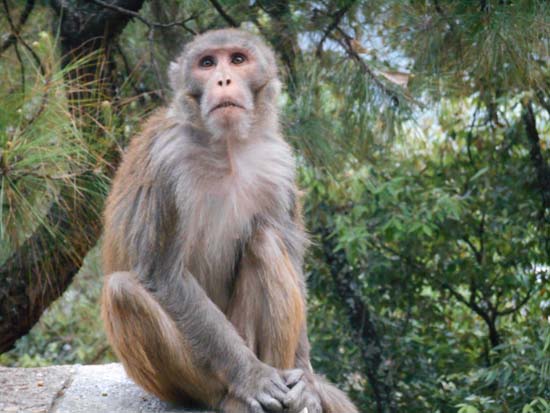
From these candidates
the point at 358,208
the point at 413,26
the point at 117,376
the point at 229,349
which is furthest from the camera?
the point at 358,208

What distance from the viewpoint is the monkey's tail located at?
15.1 ft

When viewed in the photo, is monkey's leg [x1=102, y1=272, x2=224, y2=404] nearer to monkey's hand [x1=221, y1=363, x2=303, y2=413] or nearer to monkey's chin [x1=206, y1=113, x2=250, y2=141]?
monkey's hand [x1=221, y1=363, x2=303, y2=413]

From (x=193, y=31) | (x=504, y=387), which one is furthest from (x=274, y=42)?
(x=504, y=387)

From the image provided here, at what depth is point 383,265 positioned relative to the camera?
8.27 m

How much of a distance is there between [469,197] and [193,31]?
2761mm

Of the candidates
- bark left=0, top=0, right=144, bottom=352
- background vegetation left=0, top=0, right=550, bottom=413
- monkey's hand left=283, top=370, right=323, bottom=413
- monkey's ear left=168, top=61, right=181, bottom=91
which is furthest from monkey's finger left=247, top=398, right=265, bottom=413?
bark left=0, top=0, right=144, bottom=352

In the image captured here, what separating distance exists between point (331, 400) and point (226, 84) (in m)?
1.62

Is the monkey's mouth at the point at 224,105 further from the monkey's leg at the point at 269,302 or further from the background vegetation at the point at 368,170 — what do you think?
the background vegetation at the point at 368,170

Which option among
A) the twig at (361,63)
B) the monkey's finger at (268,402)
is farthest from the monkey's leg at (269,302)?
the twig at (361,63)

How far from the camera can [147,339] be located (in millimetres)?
4273

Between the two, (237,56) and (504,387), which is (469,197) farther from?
(237,56)

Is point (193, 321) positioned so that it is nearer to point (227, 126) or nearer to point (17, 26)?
point (227, 126)

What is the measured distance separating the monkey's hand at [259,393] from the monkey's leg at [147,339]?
105 millimetres

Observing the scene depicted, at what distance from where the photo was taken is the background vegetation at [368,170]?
19.1ft
